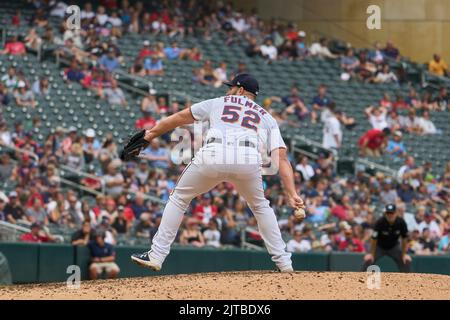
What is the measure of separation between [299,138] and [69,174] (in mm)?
4979

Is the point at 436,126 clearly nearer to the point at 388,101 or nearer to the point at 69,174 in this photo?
the point at 388,101

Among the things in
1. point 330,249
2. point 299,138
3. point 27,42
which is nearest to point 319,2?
point 299,138

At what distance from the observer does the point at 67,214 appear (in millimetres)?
15594

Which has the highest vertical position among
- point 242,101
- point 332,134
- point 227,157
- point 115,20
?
point 115,20

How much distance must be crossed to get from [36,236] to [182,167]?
313 cm

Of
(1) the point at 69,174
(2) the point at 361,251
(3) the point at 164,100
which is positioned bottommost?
(2) the point at 361,251

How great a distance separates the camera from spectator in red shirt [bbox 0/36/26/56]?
19125 mm

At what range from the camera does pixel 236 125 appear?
8.97 meters

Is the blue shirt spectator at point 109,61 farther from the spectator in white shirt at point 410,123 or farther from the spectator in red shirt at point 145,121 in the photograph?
the spectator in white shirt at point 410,123

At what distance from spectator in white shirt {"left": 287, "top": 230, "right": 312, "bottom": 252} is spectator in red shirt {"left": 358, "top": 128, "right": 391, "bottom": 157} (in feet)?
13.6

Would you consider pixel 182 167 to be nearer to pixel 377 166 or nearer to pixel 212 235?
pixel 212 235

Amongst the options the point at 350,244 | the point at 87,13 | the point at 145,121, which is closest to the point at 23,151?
the point at 145,121

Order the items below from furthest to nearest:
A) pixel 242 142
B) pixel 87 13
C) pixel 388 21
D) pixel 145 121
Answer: pixel 388 21 < pixel 87 13 < pixel 145 121 < pixel 242 142

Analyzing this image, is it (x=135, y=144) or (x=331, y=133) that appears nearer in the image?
(x=135, y=144)
